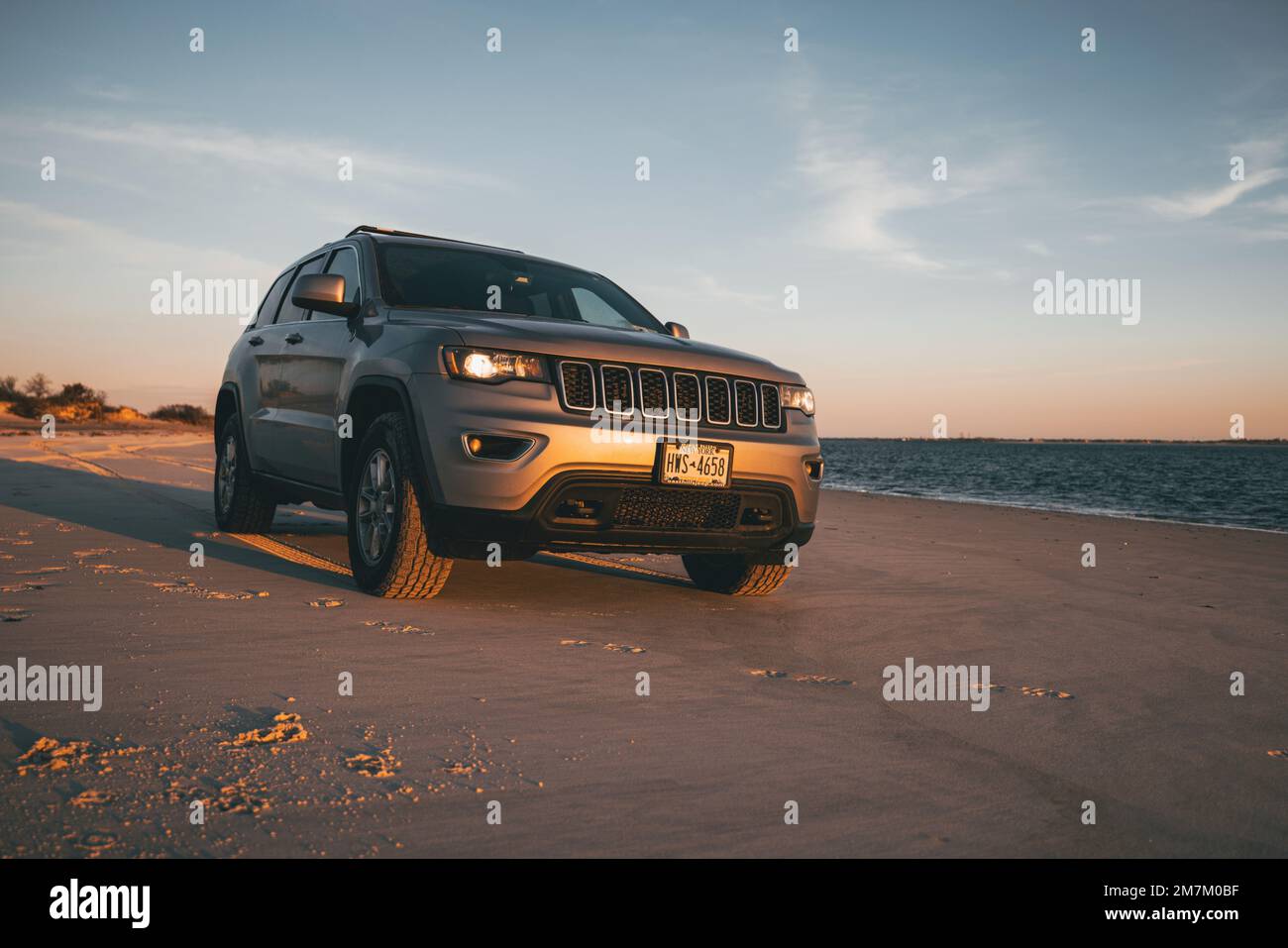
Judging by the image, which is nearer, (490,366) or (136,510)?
(490,366)

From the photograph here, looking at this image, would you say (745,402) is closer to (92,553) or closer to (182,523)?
(92,553)

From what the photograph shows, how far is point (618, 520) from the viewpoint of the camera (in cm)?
508

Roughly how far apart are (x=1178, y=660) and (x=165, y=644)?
14.3 ft

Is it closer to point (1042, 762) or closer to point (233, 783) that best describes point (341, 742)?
point (233, 783)

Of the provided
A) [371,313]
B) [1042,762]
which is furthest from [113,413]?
[1042,762]

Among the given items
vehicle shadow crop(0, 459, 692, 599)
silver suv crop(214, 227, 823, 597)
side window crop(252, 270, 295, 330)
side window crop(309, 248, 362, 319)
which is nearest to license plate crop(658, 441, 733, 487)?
silver suv crop(214, 227, 823, 597)

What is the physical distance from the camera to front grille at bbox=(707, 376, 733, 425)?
5.39m

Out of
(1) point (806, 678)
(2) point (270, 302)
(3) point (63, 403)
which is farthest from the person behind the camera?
(3) point (63, 403)

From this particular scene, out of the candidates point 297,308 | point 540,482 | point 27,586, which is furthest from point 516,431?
point 297,308

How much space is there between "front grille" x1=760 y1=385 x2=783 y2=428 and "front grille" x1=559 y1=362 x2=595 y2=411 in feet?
3.46

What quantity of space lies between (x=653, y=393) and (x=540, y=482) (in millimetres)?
782

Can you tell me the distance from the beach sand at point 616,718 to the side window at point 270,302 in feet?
6.34

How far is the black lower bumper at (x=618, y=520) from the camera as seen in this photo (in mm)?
4871

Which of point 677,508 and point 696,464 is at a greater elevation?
point 696,464
